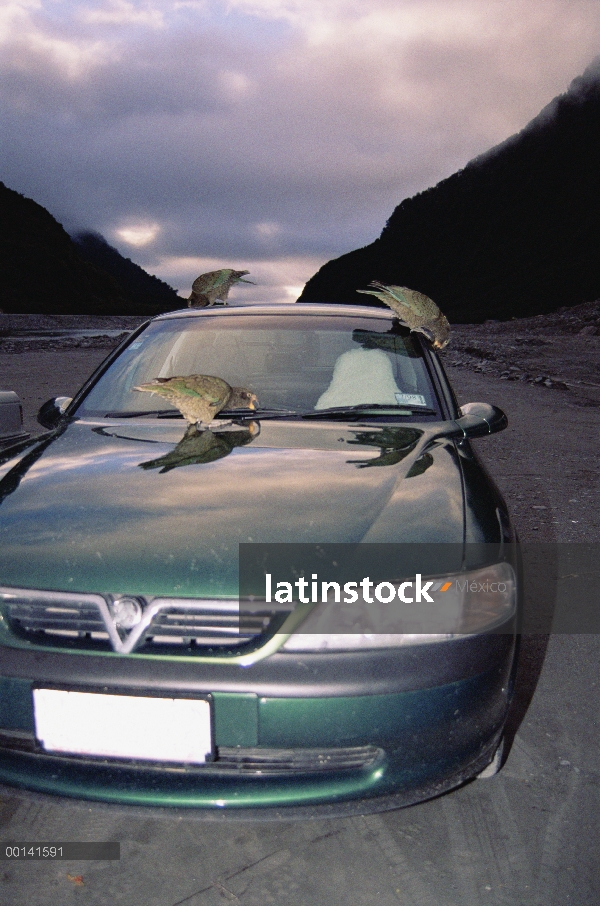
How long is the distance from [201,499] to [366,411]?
3.65 feet

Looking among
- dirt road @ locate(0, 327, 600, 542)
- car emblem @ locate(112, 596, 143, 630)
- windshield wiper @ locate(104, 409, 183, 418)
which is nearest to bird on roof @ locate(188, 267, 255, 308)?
windshield wiper @ locate(104, 409, 183, 418)

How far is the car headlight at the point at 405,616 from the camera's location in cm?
179

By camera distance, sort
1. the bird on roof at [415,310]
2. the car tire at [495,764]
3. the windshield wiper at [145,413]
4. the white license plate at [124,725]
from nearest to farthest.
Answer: the white license plate at [124,725]
the car tire at [495,764]
the windshield wiper at [145,413]
the bird on roof at [415,310]

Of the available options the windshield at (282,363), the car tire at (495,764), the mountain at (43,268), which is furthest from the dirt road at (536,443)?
the mountain at (43,268)

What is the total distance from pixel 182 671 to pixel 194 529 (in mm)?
391

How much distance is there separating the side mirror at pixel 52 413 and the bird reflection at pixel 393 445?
4.18 ft

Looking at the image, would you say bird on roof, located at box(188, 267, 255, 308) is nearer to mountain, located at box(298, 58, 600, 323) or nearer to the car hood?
the car hood

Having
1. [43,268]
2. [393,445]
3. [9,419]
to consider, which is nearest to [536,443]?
[393,445]

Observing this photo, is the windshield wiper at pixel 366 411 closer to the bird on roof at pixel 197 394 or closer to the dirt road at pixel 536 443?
the bird on roof at pixel 197 394

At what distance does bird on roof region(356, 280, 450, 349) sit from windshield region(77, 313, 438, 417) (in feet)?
0.25

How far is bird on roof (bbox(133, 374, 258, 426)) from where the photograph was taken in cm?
290

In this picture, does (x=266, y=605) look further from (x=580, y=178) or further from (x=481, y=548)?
(x=580, y=178)

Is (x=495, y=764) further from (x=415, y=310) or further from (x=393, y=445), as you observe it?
(x=415, y=310)

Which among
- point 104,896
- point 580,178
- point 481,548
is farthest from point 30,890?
point 580,178
